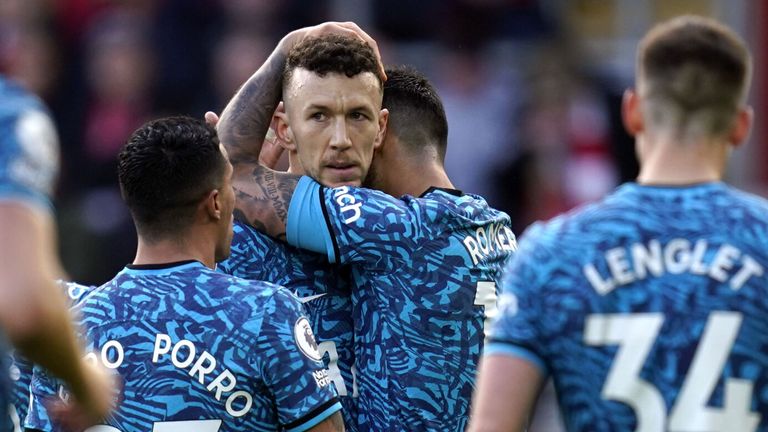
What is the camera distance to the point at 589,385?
3.59 metres

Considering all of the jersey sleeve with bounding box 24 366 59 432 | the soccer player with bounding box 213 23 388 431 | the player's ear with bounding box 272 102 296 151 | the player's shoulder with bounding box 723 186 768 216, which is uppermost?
the player's shoulder with bounding box 723 186 768 216

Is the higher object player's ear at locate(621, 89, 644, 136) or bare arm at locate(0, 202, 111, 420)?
player's ear at locate(621, 89, 644, 136)

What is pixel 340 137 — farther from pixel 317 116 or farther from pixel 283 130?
pixel 283 130

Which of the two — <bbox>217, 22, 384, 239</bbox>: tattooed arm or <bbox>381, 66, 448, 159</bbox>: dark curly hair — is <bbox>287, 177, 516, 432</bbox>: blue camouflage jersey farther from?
<bbox>381, 66, 448, 159</bbox>: dark curly hair

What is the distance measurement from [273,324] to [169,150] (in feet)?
2.26

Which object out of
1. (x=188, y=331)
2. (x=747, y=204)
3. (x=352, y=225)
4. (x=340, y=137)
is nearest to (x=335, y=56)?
(x=340, y=137)

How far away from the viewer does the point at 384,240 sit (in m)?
4.99

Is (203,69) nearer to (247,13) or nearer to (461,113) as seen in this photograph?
(247,13)

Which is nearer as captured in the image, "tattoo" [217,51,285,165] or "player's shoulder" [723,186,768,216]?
"player's shoulder" [723,186,768,216]

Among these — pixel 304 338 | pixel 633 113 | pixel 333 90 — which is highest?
pixel 633 113

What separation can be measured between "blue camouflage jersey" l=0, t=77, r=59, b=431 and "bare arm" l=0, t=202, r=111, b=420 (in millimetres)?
40

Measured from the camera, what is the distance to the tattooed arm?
5102 millimetres

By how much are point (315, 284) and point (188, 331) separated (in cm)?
90

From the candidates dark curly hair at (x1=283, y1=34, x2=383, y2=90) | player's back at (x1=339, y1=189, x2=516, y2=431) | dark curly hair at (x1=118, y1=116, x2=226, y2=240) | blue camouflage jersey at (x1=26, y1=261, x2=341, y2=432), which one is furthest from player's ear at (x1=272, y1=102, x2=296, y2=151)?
blue camouflage jersey at (x1=26, y1=261, x2=341, y2=432)
